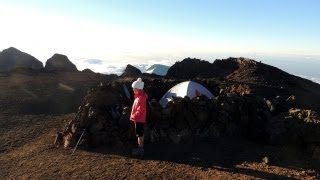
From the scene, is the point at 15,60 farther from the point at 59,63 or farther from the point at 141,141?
the point at 141,141

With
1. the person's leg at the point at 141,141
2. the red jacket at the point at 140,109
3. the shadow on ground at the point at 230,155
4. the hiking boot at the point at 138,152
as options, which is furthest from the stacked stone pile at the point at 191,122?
the red jacket at the point at 140,109

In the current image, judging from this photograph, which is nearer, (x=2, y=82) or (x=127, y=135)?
(x=127, y=135)

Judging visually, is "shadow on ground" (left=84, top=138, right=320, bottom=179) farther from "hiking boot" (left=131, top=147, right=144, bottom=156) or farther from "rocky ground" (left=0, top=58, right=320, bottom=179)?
"hiking boot" (left=131, top=147, right=144, bottom=156)

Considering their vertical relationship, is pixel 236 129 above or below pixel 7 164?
above

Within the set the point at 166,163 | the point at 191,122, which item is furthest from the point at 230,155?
the point at 191,122

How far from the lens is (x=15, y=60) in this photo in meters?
43.2

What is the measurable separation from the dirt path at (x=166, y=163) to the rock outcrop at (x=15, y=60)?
96.0 ft

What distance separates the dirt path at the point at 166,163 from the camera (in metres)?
10.5

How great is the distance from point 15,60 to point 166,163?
35401mm

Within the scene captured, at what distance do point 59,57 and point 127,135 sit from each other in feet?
88.5

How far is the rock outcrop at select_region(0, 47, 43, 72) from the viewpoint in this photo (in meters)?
42.1

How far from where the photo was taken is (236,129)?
1366 centimetres

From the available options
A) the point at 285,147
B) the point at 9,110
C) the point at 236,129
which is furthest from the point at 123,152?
the point at 9,110

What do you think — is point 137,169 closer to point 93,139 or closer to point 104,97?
point 93,139
